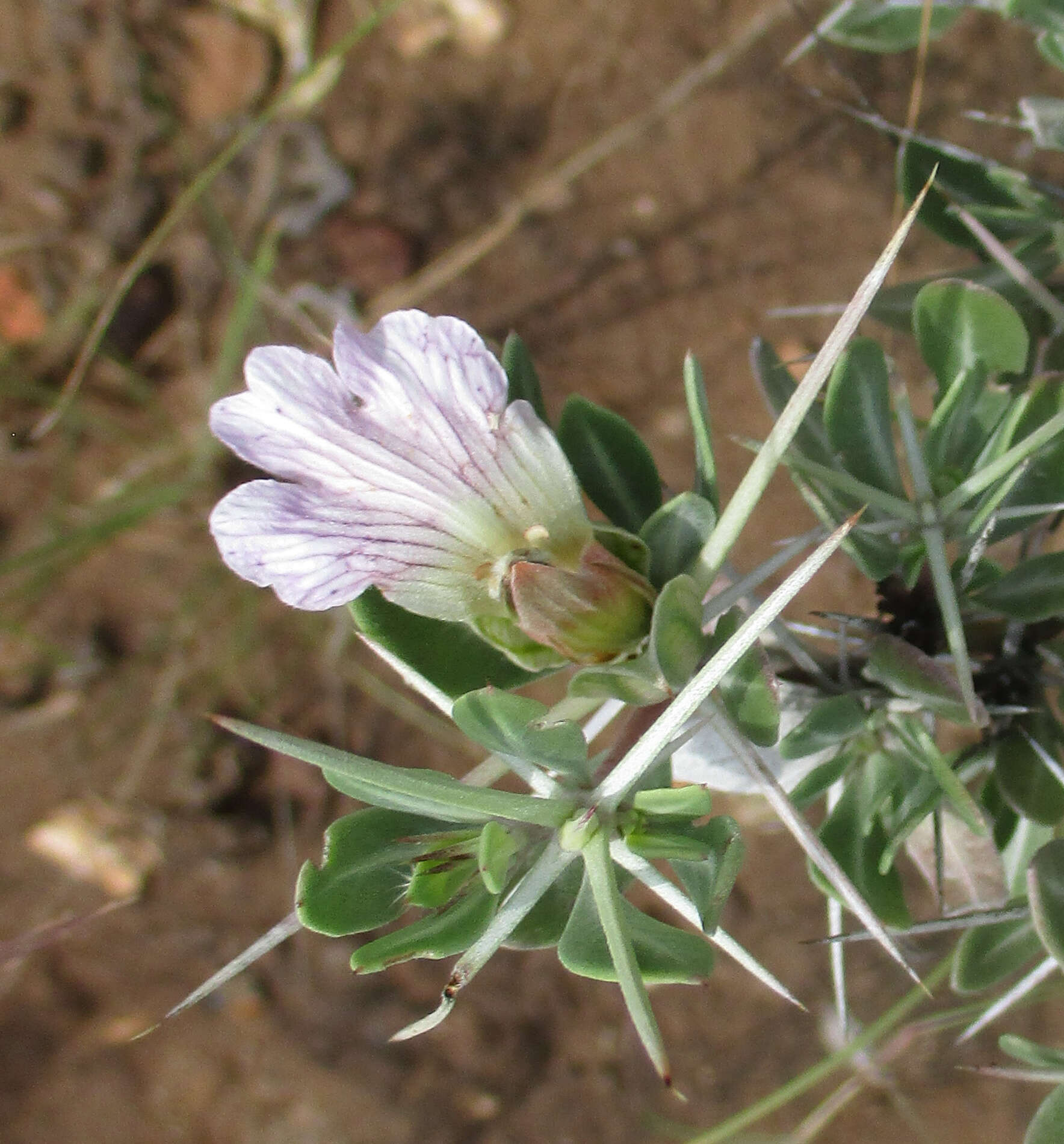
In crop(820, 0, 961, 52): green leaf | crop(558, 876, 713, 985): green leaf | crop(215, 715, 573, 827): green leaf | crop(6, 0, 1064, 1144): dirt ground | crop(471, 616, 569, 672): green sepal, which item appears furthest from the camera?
crop(6, 0, 1064, 1144): dirt ground

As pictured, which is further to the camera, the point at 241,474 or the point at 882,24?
the point at 241,474

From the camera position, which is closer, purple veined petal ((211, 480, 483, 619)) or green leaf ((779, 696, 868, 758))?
purple veined petal ((211, 480, 483, 619))

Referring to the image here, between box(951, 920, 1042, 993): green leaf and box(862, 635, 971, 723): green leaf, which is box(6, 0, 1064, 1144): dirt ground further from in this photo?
→ box(862, 635, 971, 723): green leaf

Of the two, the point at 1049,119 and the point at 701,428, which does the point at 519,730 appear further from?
the point at 1049,119

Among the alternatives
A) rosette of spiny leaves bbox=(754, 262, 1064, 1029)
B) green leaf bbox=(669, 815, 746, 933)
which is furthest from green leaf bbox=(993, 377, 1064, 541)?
green leaf bbox=(669, 815, 746, 933)

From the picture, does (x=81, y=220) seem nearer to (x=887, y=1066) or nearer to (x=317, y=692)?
(x=317, y=692)

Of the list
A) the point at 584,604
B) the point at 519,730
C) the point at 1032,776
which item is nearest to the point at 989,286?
the point at 1032,776
